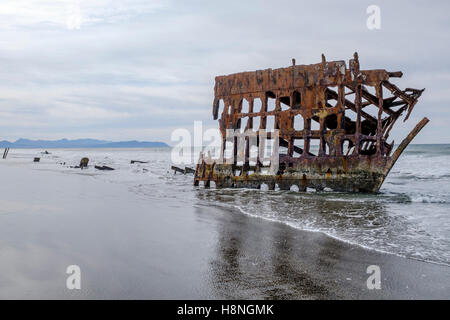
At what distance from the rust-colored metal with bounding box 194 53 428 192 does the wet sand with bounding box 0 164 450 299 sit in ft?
13.9

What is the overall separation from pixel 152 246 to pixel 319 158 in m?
6.59

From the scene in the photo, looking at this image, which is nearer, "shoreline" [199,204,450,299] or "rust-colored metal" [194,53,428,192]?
"shoreline" [199,204,450,299]

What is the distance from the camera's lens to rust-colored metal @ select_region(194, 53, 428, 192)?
31.2 ft

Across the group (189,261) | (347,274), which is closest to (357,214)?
(347,274)

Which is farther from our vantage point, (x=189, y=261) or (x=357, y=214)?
(x=357, y=214)

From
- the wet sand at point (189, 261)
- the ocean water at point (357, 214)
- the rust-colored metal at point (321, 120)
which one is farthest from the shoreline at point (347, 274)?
the rust-colored metal at point (321, 120)

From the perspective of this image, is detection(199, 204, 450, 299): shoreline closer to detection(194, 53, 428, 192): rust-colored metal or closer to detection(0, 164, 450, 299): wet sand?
detection(0, 164, 450, 299): wet sand

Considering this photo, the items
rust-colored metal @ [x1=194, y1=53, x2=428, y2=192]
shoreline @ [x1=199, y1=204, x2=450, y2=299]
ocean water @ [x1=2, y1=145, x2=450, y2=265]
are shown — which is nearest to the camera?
shoreline @ [x1=199, y1=204, x2=450, y2=299]

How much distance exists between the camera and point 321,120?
32.9 ft

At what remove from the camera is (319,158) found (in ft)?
32.9

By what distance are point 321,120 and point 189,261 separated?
281 inches

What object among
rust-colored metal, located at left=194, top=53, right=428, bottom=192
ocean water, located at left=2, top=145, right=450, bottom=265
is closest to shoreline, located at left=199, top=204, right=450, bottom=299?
ocean water, located at left=2, top=145, right=450, bottom=265

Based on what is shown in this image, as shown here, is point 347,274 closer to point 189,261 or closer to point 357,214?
point 189,261
